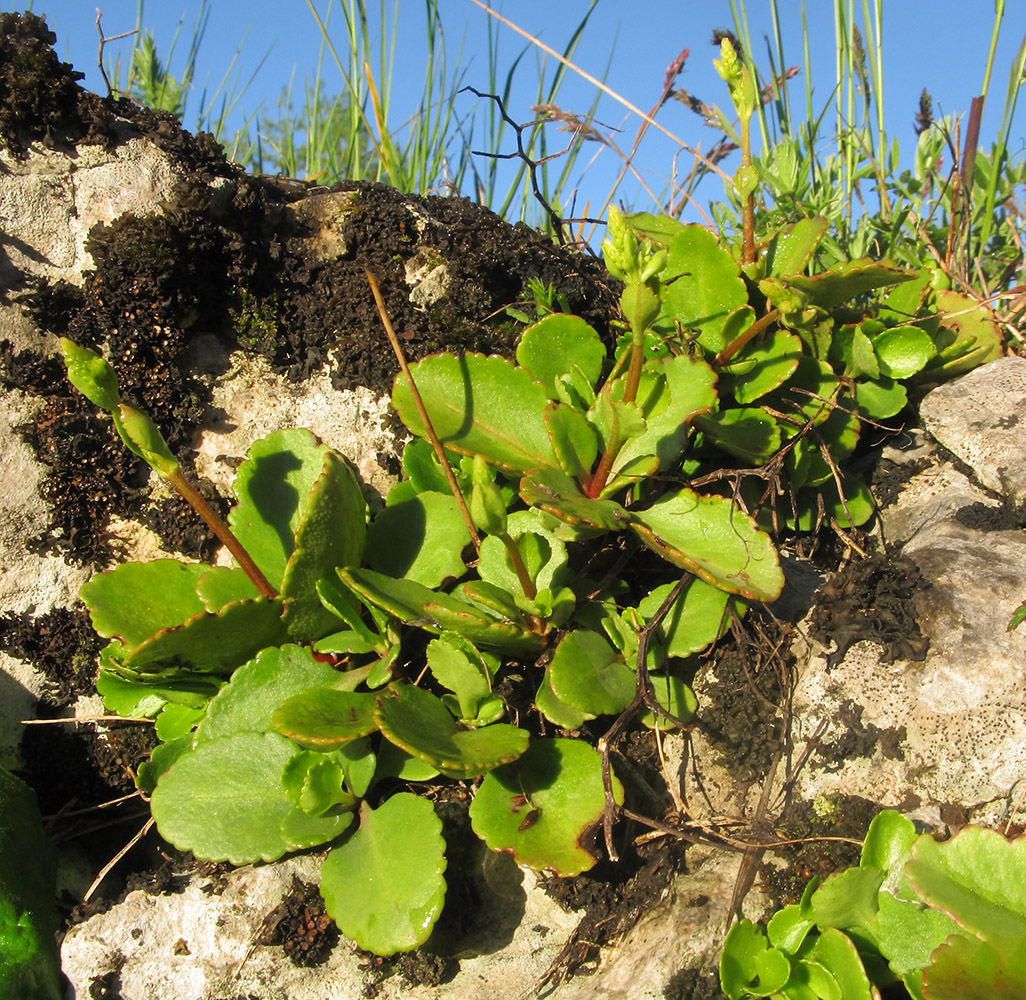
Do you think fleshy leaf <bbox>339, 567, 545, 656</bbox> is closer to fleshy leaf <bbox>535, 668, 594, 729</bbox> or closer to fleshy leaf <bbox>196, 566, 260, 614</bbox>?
fleshy leaf <bbox>535, 668, 594, 729</bbox>

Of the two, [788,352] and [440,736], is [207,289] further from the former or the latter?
[788,352]

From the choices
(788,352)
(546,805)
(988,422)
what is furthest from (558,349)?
(988,422)

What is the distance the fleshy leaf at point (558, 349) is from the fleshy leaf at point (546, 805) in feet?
2.52

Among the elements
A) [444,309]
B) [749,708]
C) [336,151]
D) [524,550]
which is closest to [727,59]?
[444,309]

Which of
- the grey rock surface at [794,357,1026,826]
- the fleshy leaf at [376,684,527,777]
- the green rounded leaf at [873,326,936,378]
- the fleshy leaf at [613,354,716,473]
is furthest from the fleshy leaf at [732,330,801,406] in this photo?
the fleshy leaf at [376,684,527,777]

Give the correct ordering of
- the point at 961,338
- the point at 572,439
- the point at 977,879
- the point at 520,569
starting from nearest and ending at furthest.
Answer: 1. the point at 977,879
2. the point at 520,569
3. the point at 572,439
4. the point at 961,338

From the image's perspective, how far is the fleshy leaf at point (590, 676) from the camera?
1408mm

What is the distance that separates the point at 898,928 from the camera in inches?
50.3

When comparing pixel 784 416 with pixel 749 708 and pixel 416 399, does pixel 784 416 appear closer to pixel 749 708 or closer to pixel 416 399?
pixel 749 708

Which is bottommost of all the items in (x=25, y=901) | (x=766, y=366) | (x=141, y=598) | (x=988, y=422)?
(x=25, y=901)

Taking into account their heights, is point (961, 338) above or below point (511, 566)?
above

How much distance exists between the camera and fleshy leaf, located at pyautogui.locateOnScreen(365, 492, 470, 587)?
5.48 ft

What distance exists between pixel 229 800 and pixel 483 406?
909 millimetres

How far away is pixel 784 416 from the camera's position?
169cm
